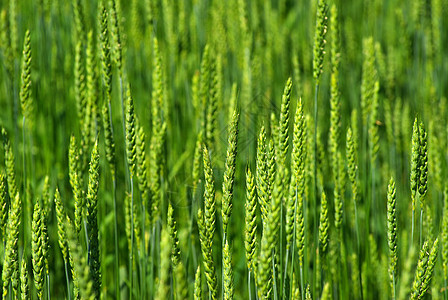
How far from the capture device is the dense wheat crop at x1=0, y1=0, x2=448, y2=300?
109cm

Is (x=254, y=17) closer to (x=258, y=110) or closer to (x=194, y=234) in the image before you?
(x=258, y=110)

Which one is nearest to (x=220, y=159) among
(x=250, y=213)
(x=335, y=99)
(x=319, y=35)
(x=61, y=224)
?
(x=335, y=99)

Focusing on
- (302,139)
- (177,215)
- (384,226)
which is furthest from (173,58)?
(302,139)

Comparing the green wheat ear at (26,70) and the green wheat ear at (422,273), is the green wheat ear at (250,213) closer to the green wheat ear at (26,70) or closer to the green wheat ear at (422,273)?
the green wheat ear at (422,273)

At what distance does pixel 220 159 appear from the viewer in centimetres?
197

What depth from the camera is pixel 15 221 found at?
1035 millimetres

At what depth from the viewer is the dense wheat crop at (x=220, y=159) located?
1095 millimetres

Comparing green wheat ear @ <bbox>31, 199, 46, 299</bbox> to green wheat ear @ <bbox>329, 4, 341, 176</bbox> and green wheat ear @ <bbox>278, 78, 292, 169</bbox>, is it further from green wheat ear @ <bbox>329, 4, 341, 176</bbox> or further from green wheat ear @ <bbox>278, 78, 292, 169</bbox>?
green wheat ear @ <bbox>329, 4, 341, 176</bbox>

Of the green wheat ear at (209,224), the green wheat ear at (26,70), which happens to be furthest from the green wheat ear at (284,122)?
the green wheat ear at (26,70)

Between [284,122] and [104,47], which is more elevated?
[104,47]

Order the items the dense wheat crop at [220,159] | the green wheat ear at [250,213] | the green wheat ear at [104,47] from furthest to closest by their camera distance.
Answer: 1. the green wheat ear at [104,47]
2. the dense wheat crop at [220,159]
3. the green wheat ear at [250,213]

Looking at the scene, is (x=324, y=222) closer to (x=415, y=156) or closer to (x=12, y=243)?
(x=415, y=156)

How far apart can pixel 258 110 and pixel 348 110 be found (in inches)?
24.0

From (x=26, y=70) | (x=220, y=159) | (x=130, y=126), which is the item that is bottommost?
(x=220, y=159)
